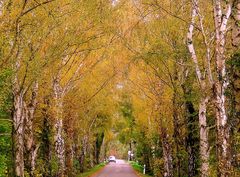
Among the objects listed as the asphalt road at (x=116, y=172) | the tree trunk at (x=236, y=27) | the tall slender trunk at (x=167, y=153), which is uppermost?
the tree trunk at (x=236, y=27)

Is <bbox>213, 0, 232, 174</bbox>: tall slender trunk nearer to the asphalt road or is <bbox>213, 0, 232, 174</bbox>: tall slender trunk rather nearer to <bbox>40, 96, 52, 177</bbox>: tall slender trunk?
<bbox>40, 96, 52, 177</bbox>: tall slender trunk

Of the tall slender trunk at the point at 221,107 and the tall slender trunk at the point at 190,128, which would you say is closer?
the tall slender trunk at the point at 221,107

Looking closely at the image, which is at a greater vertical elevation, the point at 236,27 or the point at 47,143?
the point at 236,27

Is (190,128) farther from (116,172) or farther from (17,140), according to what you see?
(116,172)

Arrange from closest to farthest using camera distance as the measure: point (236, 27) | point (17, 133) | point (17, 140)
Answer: point (236, 27) < point (17, 140) < point (17, 133)

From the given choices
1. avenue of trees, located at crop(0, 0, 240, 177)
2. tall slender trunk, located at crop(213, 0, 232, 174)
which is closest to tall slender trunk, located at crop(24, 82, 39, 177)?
avenue of trees, located at crop(0, 0, 240, 177)

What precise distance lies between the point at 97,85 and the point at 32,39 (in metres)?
17.0

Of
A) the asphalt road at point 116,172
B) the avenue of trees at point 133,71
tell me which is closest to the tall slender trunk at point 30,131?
the avenue of trees at point 133,71

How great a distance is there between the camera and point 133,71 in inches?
1185

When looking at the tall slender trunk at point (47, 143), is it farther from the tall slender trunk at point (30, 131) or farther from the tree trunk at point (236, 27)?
the tree trunk at point (236, 27)

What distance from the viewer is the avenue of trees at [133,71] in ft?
37.4

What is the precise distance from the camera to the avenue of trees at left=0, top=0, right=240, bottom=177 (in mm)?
11414

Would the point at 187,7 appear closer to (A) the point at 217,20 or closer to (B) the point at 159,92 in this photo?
(A) the point at 217,20

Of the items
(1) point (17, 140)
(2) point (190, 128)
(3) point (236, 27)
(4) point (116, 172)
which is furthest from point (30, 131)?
(4) point (116, 172)
